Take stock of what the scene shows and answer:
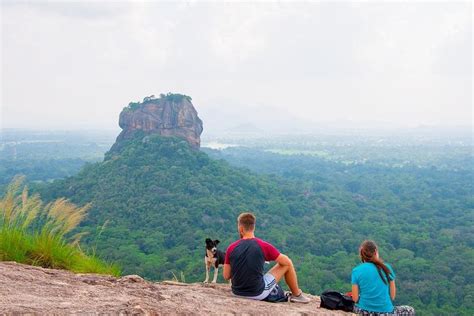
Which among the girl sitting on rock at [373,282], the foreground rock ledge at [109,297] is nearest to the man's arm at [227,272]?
the foreground rock ledge at [109,297]

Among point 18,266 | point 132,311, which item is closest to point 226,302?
point 132,311

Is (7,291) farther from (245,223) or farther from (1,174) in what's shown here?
(1,174)

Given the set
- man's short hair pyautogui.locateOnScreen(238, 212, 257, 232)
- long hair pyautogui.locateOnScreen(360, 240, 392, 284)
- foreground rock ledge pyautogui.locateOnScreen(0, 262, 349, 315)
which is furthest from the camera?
man's short hair pyautogui.locateOnScreen(238, 212, 257, 232)

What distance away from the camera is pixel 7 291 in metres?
3.99

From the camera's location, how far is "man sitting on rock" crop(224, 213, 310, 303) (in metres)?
5.00

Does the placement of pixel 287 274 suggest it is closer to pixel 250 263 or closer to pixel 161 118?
pixel 250 263

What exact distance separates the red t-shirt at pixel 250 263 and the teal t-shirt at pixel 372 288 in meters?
0.96

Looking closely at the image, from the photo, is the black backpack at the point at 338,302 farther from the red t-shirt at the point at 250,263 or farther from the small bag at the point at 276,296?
the red t-shirt at the point at 250,263

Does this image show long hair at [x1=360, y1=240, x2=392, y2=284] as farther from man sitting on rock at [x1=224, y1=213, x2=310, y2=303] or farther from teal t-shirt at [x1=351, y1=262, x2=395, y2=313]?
man sitting on rock at [x1=224, y1=213, x2=310, y2=303]

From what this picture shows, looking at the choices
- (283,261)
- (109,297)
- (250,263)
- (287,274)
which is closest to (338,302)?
(287,274)

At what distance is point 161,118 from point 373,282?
1957 inches

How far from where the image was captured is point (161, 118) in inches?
2089

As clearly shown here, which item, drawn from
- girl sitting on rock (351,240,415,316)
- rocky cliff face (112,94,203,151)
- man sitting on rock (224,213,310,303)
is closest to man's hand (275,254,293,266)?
man sitting on rock (224,213,310,303)

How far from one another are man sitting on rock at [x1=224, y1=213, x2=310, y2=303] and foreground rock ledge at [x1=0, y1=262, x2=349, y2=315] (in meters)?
0.16
